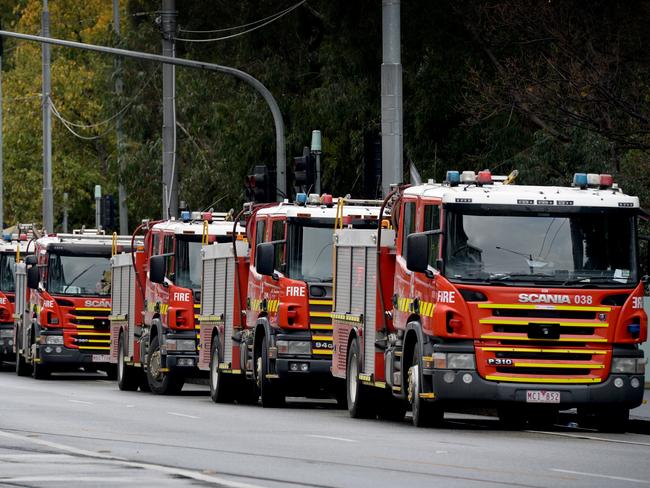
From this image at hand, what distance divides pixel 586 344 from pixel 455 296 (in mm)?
1536

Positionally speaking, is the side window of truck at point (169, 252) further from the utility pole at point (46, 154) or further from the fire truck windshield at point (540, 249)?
the utility pole at point (46, 154)

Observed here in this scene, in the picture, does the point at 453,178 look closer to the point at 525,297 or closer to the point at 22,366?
the point at 525,297

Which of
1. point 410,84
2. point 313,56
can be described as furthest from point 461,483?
point 313,56

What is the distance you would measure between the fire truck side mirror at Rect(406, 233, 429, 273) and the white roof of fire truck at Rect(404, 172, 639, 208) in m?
0.57

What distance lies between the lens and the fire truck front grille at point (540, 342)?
2050cm

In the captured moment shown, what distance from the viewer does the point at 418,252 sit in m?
20.6

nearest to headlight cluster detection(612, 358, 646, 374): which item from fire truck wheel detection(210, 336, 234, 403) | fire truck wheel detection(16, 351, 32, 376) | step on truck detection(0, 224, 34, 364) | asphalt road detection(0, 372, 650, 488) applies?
asphalt road detection(0, 372, 650, 488)

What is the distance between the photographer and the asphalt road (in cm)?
1464

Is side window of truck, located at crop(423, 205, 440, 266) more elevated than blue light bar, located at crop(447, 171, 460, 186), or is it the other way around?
blue light bar, located at crop(447, 171, 460, 186)

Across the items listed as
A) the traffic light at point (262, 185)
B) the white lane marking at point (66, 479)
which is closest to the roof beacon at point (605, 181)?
the white lane marking at point (66, 479)

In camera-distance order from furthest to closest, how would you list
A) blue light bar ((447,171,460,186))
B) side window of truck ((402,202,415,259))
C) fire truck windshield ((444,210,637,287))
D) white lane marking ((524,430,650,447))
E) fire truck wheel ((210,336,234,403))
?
1. fire truck wheel ((210,336,234,403))
2. side window of truck ((402,202,415,259))
3. blue light bar ((447,171,460,186))
4. fire truck windshield ((444,210,637,287))
5. white lane marking ((524,430,650,447))

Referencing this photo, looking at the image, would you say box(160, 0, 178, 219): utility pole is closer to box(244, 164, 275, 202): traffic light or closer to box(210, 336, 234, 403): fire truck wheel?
box(244, 164, 275, 202): traffic light

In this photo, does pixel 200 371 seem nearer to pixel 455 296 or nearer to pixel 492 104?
pixel 492 104

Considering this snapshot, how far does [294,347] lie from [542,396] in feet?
20.4
